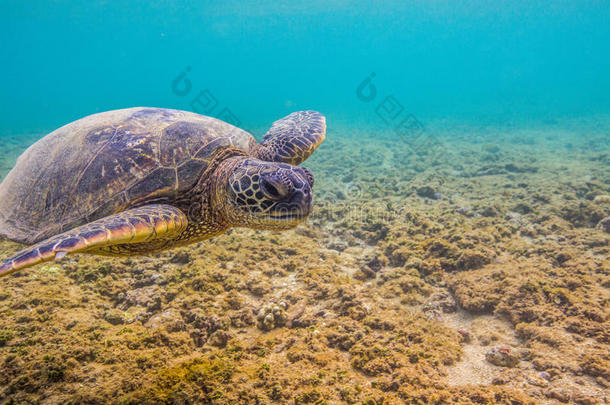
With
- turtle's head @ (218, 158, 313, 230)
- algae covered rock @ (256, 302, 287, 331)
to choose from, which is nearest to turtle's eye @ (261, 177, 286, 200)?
turtle's head @ (218, 158, 313, 230)

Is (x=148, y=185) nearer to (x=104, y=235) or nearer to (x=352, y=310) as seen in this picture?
(x=104, y=235)

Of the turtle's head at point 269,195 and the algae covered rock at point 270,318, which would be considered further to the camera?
the algae covered rock at point 270,318

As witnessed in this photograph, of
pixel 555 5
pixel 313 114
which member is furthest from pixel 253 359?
pixel 555 5

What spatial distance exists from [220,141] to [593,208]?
6346mm

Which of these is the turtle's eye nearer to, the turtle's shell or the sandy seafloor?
the turtle's shell

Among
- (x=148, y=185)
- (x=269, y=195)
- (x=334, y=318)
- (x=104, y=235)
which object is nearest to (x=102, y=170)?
(x=148, y=185)

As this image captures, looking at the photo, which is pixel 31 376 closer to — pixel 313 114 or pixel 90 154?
pixel 90 154

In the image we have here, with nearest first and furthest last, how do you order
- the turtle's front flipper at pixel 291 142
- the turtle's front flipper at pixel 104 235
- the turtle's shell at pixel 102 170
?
the turtle's front flipper at pixel 104 235, the turtle's shell at pixel 102 170, the turtle's front flipper at pixel 291 142

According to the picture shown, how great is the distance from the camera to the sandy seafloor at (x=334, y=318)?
2.00 m

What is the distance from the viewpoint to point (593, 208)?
5062 mm

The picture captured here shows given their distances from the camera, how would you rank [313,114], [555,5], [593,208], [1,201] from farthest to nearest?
[555,5] < [593,208] < [313,114] < [1,201]

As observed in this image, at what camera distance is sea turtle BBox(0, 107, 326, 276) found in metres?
2.34

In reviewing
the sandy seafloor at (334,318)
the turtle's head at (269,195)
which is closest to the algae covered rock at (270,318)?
the sandy seafloor at (334,318)

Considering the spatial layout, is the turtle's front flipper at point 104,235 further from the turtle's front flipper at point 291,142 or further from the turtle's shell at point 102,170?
the turtle's front flipper at point 291,142
